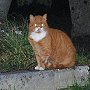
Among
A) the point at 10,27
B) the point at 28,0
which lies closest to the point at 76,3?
the point at 10,27

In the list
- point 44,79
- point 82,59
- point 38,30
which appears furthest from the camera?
point 82,59

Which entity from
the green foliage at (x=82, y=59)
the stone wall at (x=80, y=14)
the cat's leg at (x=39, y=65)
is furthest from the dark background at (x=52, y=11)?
the cat's leg at (x=39, y=65)

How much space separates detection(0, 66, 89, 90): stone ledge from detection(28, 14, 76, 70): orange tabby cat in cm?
13

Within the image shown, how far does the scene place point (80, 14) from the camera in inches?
347

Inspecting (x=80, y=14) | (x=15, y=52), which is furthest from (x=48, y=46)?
(x=80, y=14)

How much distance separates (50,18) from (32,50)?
14.6 ft

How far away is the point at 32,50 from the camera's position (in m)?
6.93

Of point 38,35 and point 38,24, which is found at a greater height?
point 38,24

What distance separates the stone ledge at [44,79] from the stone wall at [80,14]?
2257 mm

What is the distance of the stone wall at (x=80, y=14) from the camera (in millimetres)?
8758

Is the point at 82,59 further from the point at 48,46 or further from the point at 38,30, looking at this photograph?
the point at 38,30

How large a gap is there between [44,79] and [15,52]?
2.74 feet

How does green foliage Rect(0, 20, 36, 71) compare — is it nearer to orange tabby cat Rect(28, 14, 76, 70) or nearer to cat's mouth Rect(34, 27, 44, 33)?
orange tabby cat Rect(28, 14, 76, 70)

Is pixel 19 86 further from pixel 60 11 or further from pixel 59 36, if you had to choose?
pixel 60 11
